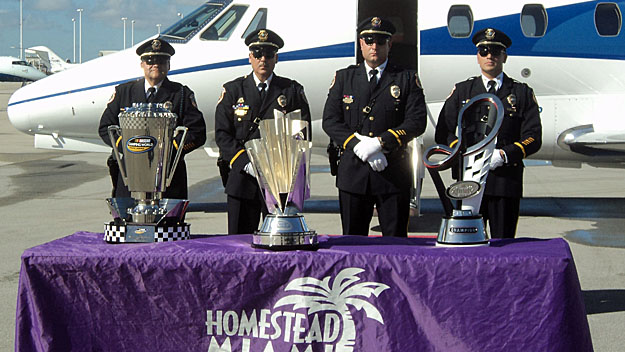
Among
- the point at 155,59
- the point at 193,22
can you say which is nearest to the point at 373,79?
the point at 155,59

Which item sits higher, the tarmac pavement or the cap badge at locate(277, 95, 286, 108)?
the cap badge at locate(277, 95, 286, 108)

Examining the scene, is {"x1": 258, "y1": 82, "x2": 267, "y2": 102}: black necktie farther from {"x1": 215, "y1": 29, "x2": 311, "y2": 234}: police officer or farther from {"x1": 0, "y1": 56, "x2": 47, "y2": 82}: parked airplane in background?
{"x1": 0, "y1": 56, "x2": 47, "y2": 82}: parked airplane in background

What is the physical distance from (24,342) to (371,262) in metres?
1.45

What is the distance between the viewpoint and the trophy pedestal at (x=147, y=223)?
3611 millimetres

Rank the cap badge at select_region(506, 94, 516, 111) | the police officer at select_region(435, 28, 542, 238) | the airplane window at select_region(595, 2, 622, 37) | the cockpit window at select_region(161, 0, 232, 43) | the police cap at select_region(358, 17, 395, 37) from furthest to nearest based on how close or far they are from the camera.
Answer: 1. the cockpit window at select_region(161, 0, 232, 43)
2. the airplane window at select_region(595, 2, 622, 37)
3. the cap badge at select_region(506, 94, 516, 111)
4. the police officer at select_region(435, 28, 542, 238)
5. the police cap at select_region(358, 17, 395, 37)

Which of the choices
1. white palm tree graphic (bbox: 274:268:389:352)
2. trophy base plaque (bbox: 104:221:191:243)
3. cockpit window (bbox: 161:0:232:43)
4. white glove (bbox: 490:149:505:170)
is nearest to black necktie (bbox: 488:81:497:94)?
white glove (bbox: 490:149:505:170)

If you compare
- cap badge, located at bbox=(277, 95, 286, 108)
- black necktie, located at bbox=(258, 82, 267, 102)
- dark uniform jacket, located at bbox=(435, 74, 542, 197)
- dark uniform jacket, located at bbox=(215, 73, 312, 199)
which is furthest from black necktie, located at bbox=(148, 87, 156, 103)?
dark uniform jacket, located at bbox=(435, 74, 542, 197)

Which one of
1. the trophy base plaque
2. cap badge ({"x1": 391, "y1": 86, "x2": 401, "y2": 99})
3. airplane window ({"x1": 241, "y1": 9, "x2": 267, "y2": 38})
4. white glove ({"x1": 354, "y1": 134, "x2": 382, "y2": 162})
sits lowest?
the trophy base plaque

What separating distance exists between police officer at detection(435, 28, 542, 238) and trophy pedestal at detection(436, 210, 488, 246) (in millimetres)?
1401

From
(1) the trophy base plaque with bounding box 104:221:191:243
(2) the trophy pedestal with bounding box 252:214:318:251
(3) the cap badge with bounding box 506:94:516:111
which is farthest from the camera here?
(3) the cap badge with bounding box 506:94:516:111

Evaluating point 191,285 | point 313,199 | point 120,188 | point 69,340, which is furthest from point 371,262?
point 313,199

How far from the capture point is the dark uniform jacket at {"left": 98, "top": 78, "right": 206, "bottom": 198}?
4.98 metres

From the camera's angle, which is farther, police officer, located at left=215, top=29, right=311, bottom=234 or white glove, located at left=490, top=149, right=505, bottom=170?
police officer, located at left=215, top=29, right=311, bottom=234

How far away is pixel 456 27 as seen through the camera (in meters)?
8.98
